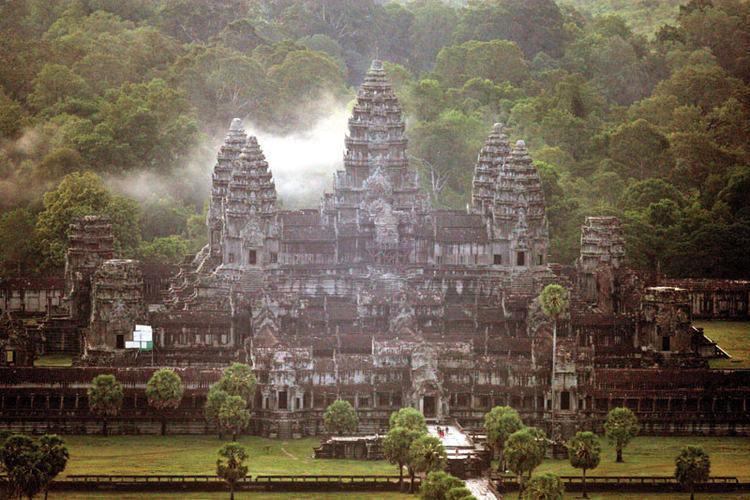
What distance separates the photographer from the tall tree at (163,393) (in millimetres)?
160250

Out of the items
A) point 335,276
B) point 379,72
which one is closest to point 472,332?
point 335,276

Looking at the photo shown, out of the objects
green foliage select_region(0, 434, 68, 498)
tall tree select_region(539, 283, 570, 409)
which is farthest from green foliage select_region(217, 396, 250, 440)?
tall tree select_region(539, 283, 570, 409)

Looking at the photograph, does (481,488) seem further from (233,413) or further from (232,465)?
(233,413)

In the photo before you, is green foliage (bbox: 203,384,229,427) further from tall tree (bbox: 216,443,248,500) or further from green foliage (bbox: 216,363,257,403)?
tall tree (bbox: 216,443,248,500)

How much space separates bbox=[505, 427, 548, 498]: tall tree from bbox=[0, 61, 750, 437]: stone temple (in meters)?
14.3

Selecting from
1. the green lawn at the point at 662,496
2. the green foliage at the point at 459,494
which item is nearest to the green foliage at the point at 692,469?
the green lawn at the point at 662,496

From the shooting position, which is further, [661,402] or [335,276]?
[335,276]

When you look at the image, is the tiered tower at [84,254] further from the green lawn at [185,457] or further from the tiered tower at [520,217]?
the green lawn at [185,457]

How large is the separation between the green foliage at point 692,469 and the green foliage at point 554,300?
25.9 metres

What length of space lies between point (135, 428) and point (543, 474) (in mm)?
27950

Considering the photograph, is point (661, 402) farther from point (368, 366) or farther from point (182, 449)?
point (182, 449)

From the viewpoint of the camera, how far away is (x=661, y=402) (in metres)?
164

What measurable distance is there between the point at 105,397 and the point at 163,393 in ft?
10.8

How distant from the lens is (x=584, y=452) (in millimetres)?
148000
